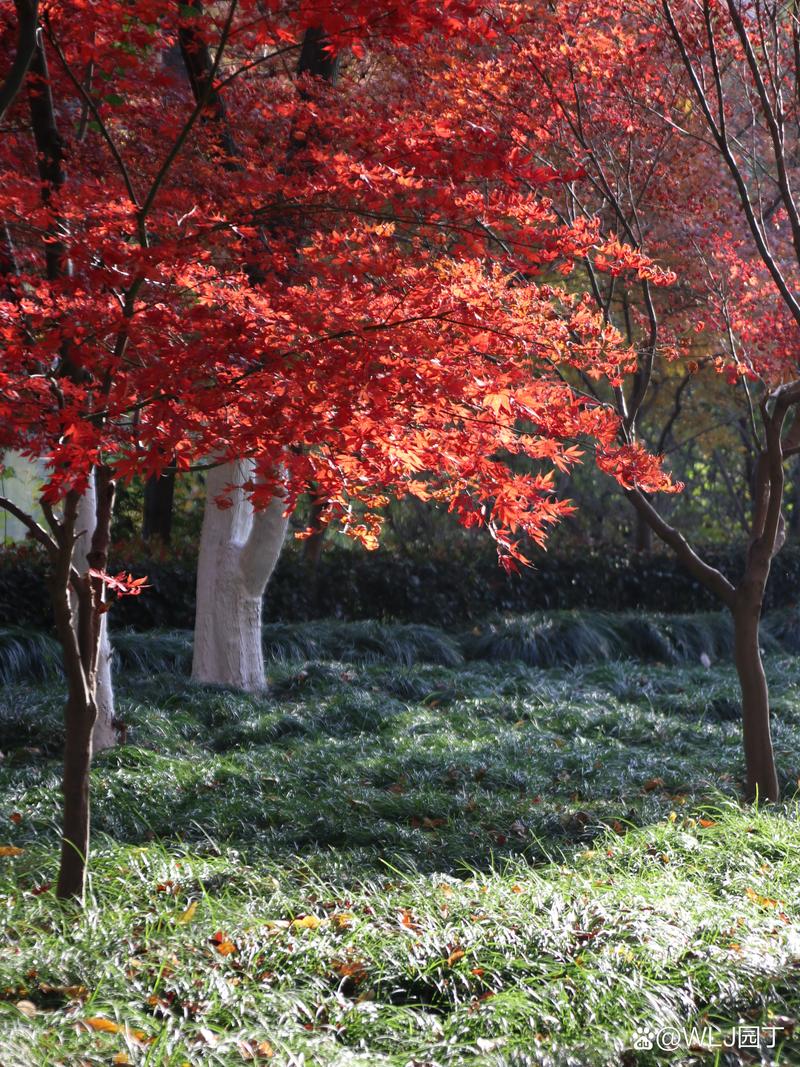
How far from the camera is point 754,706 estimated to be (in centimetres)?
556

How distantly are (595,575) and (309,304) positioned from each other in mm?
9641

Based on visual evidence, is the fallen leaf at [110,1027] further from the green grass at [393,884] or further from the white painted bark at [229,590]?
the white painted bark at [229,590]

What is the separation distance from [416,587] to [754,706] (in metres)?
6.32

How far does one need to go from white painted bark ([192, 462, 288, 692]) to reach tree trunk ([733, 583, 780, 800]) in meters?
3.68

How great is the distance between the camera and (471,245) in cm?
384

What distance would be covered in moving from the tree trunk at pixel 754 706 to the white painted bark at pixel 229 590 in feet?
12.1

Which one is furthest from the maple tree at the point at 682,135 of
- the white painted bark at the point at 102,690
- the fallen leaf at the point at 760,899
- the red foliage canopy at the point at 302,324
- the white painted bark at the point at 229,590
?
the white painted bark at the point at 102,690

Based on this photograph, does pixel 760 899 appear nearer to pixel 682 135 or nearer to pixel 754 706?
pixel 754 706

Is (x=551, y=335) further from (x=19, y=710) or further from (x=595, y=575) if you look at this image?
(x=595, y=575)

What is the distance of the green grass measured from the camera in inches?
114

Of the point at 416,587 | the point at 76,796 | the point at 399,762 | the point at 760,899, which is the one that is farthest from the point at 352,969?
the point at 416,587

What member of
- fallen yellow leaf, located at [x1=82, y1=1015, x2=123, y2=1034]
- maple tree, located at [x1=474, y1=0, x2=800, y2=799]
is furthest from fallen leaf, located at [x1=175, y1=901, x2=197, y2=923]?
maple tree, located at [x1=474, y1=0, x2=800, y2=799]

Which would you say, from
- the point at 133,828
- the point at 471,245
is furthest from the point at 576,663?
the point at 471,245

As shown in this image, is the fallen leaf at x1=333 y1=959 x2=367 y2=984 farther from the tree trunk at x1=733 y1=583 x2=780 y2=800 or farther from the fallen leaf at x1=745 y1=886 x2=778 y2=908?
the tree trunk at x1=733 y1=583 x2=780 y2=800
